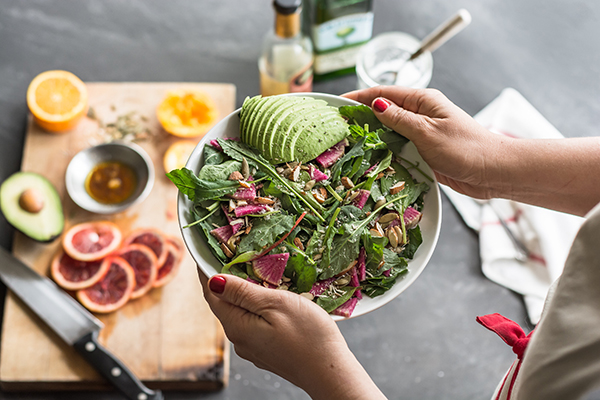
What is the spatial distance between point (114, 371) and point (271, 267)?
101cm

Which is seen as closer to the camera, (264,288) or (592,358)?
(592,358)

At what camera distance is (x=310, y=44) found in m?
1.96

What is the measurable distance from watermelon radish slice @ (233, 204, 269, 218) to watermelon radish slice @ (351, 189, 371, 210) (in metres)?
0.23

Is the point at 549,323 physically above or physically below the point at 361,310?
above

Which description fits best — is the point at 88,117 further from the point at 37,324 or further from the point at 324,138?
the point at 324,138

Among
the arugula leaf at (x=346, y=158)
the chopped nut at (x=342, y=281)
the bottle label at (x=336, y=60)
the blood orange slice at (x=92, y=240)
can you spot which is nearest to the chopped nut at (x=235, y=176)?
the arugula leaf at (x=346, y=158)

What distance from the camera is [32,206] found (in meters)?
1.89

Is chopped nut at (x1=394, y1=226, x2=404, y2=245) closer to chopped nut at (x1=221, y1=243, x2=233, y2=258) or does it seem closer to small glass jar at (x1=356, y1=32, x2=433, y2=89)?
chopped nut at (x1=221, y1=243, x2=233, y2=258)

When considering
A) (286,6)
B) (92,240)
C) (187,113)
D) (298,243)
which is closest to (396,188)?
(298,243)

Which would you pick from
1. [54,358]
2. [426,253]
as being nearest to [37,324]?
[54,358]

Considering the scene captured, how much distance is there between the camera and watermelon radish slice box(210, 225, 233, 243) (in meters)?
1.16

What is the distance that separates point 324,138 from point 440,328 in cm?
116

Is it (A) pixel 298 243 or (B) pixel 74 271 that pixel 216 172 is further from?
(B) pixel 74 271

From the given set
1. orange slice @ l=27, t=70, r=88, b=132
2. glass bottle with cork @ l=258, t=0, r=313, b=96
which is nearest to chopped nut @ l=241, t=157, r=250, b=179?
glass bottle with cork @ l=258, t=0, r=313, b=96
